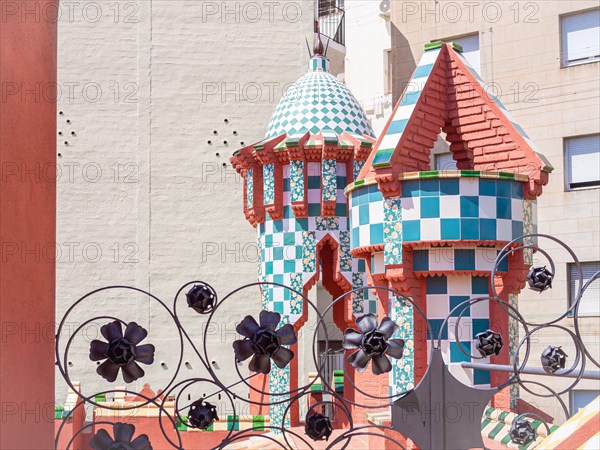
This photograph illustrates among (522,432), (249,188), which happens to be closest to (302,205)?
(249,188)

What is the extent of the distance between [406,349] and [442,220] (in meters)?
0.95

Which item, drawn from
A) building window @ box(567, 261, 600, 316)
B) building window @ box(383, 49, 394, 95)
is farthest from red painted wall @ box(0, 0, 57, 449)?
building window @ box(383, 49, 394, 95)

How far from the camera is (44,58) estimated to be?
2906 millimetres

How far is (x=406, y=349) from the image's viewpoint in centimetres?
633

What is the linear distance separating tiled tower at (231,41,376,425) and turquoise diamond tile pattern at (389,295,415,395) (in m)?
3.29

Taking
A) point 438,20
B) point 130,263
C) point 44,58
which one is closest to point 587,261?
point 438,20

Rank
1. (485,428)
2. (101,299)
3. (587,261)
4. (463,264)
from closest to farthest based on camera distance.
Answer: (485,428), (463,264), (587,261), (101,299)

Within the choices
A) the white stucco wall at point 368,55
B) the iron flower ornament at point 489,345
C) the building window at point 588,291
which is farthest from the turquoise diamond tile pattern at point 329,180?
the white stucco wall at point 368,55

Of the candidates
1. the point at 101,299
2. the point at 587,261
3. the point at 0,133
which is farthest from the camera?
the point at 101,299

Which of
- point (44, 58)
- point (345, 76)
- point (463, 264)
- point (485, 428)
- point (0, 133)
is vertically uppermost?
point (345, 76)

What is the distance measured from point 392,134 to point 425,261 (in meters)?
0.95

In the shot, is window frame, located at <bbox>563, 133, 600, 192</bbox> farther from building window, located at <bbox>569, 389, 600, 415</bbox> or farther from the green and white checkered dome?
the green and white checkered dome

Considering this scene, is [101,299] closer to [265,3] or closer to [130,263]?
[130,263]

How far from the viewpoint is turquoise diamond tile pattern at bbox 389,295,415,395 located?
627cm
